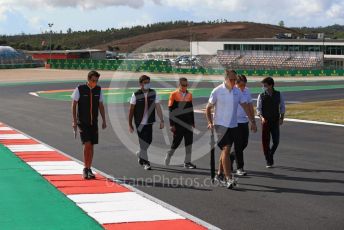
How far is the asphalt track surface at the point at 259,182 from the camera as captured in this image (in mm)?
7051

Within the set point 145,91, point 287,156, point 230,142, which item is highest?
point 145,91

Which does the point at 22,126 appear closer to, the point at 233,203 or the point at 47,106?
the point at 47,106

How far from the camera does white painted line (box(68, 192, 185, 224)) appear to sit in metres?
7.03

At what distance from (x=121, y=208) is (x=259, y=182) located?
270cm

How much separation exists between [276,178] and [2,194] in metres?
4.40

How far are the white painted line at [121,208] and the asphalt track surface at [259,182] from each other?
0.33m

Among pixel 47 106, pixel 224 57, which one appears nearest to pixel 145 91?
pixel 47 106

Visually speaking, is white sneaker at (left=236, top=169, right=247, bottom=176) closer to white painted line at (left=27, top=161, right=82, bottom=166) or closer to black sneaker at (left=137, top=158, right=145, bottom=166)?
black sneaker at (left=137, top=158, right=145, bottom=166)

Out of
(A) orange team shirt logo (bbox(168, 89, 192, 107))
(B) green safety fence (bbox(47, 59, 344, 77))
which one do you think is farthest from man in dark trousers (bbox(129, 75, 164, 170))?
(B) green safety fence (bbox(47, 59, 344, 77))

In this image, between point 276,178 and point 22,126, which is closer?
point 276,178

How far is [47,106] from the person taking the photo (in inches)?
1076

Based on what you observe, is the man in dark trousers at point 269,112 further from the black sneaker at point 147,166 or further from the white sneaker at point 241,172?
the black sneaker at point 147,166

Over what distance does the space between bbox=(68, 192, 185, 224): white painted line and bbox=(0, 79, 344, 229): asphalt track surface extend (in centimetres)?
33

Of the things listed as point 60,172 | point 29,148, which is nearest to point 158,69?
point 29,148
